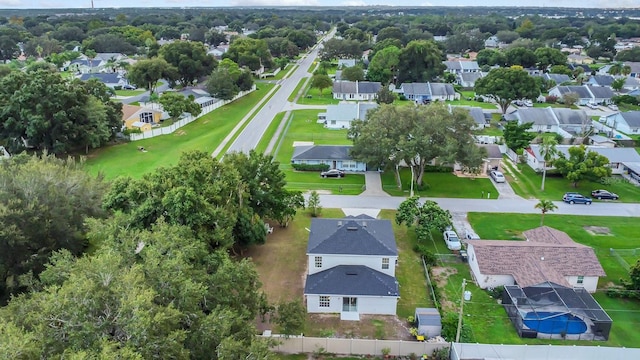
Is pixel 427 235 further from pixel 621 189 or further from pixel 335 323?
pixel 621 189

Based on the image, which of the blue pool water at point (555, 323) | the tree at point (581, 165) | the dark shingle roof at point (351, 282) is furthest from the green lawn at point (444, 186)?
the blue pool water at point (555, 323)

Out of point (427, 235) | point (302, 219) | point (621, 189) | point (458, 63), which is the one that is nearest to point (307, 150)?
point (302, 219)

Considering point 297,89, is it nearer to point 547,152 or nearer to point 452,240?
point 547,152

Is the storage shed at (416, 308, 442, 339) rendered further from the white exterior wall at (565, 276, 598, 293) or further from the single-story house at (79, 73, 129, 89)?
the single-story house at (79, 73, 129, 89)

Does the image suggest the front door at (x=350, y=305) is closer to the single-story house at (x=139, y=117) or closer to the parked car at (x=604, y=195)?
the parked car at (x=604, y=195)

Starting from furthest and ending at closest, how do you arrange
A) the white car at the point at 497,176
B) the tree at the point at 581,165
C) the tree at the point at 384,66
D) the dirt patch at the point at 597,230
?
the tree at the point at 384,66, the white car at the point at 497,176, the tree at the point at 581,165, the dirt patch at the point at 597,230

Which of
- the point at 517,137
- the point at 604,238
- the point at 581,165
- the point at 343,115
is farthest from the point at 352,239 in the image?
the point at 343,115
